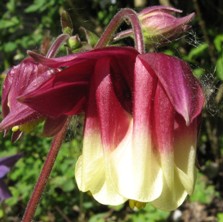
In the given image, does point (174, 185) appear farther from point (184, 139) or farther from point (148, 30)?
point (148, 30)

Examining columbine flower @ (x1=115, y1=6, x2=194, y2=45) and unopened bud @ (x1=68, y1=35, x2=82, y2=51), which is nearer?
columbine flower @ (x1=115, y1=6, x2=194, y2=45)

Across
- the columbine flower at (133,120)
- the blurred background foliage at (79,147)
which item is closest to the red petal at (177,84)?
the columbine flower at (133,120)

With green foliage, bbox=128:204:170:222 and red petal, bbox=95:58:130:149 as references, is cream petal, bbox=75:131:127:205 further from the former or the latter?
green foliage, bbox=128:204:170:222

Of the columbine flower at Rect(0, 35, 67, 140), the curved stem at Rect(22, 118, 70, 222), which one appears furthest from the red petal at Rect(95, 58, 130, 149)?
the curved stem at Rect(22, 118, 70, 222)

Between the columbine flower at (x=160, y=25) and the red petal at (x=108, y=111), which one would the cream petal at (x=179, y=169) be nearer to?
the red petal at (x=108, y=111)

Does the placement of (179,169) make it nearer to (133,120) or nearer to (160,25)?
(133,120)

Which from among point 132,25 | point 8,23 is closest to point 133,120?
point 132,25
